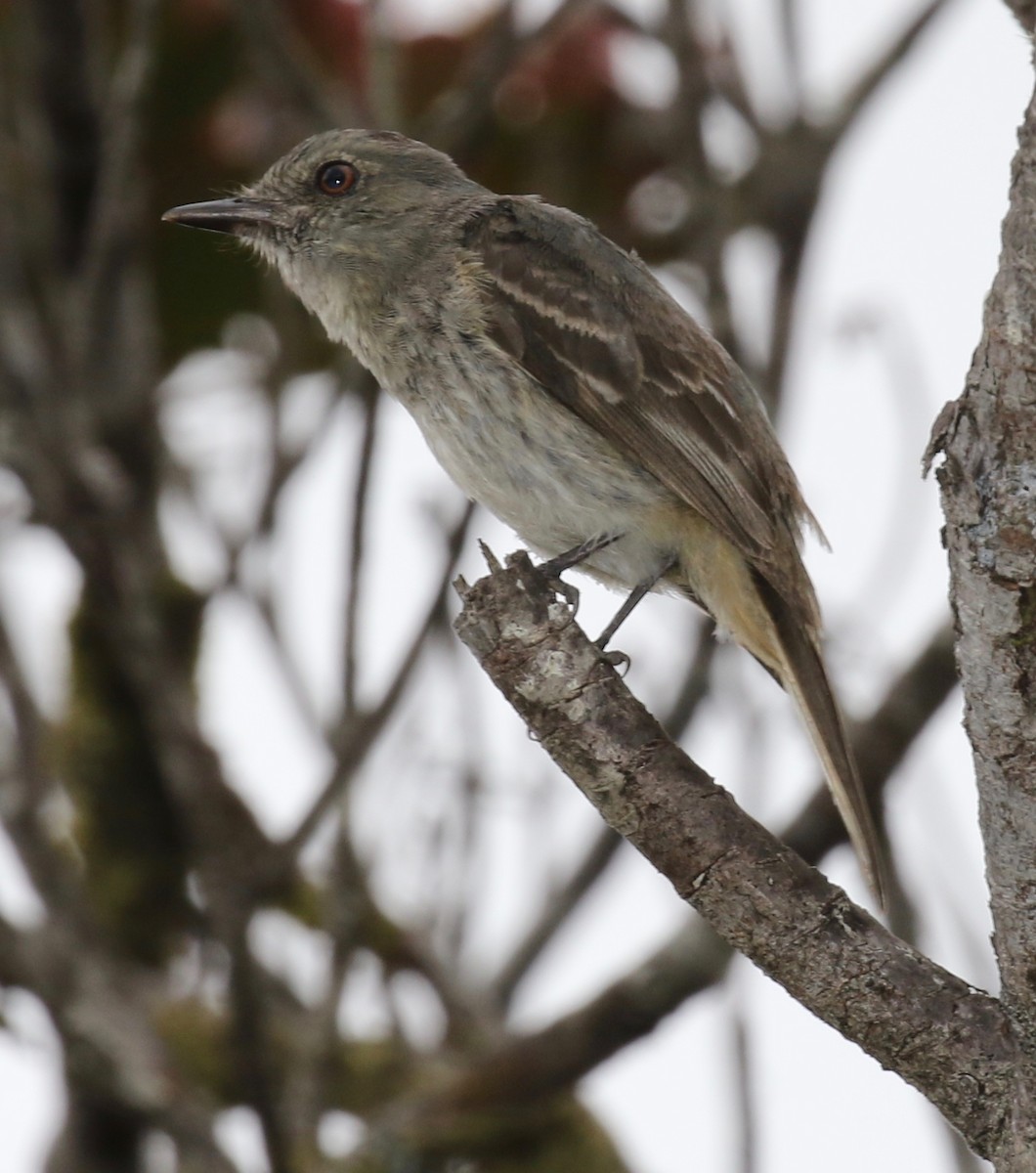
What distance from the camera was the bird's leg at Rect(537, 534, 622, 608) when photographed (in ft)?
14.8

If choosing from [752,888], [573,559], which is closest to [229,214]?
[573,559]

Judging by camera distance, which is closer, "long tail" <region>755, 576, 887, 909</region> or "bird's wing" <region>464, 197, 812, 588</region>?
"long tail" <region>755, 576, 887, 909</region>

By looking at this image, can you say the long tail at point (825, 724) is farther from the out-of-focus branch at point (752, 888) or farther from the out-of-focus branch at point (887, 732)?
the out-of-focus branch at point (752, 888)

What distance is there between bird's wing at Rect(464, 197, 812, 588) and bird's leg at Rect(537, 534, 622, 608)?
0.70 feet

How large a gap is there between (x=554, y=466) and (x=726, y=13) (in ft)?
6.09

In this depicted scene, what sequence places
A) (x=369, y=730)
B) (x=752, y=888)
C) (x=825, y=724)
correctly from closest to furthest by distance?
(x=752, y=888) < (x=825, y=724) < (x=369, y=730)

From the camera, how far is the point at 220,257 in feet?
20.6

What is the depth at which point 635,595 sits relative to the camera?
470 centimetres

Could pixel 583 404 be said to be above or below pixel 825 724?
above

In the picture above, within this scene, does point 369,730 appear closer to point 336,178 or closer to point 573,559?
point 573,559

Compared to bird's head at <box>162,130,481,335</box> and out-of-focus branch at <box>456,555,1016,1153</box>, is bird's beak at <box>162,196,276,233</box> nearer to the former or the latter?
bird's head at <box>162,130,481,335</box>

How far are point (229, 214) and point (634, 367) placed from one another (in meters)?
1.33

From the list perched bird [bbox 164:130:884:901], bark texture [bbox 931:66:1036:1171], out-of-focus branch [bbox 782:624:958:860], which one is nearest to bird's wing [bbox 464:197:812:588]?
perched bird [bbox 164:130:884:901]

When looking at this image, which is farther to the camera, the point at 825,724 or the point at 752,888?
the point at 825,724
